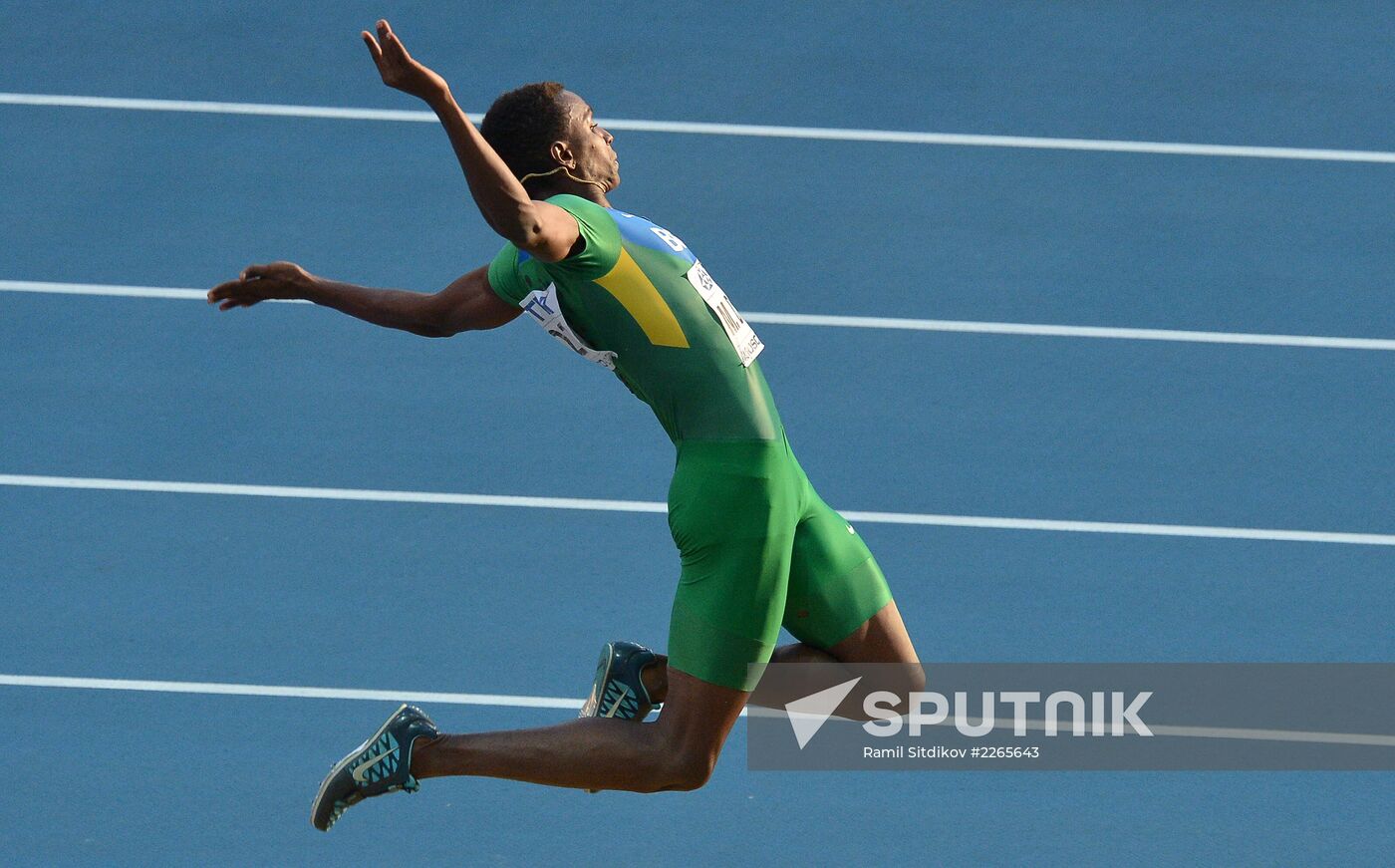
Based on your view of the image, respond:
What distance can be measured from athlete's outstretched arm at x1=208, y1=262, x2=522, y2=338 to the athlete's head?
31 cm

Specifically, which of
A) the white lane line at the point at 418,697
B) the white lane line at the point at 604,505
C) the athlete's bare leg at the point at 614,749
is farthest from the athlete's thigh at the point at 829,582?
the white lane line at the point at 604,505

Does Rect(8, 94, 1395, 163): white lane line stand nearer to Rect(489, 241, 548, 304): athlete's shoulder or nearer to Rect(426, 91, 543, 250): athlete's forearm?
Rect(489, 241, 548, 304): athlete's shoulder

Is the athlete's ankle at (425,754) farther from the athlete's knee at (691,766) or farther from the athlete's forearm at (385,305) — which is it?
the athlete's forearm at (385,305)

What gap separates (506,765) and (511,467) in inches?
90.6

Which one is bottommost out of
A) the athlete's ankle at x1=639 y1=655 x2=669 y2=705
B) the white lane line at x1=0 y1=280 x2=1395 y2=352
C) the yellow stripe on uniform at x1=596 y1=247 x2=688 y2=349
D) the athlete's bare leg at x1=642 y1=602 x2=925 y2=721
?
the athlete's bare leg at x1=642 y1=602 x2=925 y2=721

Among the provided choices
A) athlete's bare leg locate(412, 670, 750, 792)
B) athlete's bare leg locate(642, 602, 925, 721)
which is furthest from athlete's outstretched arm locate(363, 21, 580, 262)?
athlete's bare leg locate(642, 602, 925, 721)

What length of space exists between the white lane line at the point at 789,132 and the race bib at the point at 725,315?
3938 millimetres

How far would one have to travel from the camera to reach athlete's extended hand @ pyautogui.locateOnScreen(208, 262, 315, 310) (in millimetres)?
3795

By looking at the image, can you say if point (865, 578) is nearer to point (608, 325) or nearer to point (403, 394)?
point (608, 325)

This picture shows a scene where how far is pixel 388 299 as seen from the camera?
3.92 meters

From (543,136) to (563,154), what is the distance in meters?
0.06

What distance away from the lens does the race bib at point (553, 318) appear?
360cm

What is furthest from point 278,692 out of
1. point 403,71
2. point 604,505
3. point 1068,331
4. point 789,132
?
point 789,132

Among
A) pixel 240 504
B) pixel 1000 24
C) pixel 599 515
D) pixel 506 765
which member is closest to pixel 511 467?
pixel 599 515
